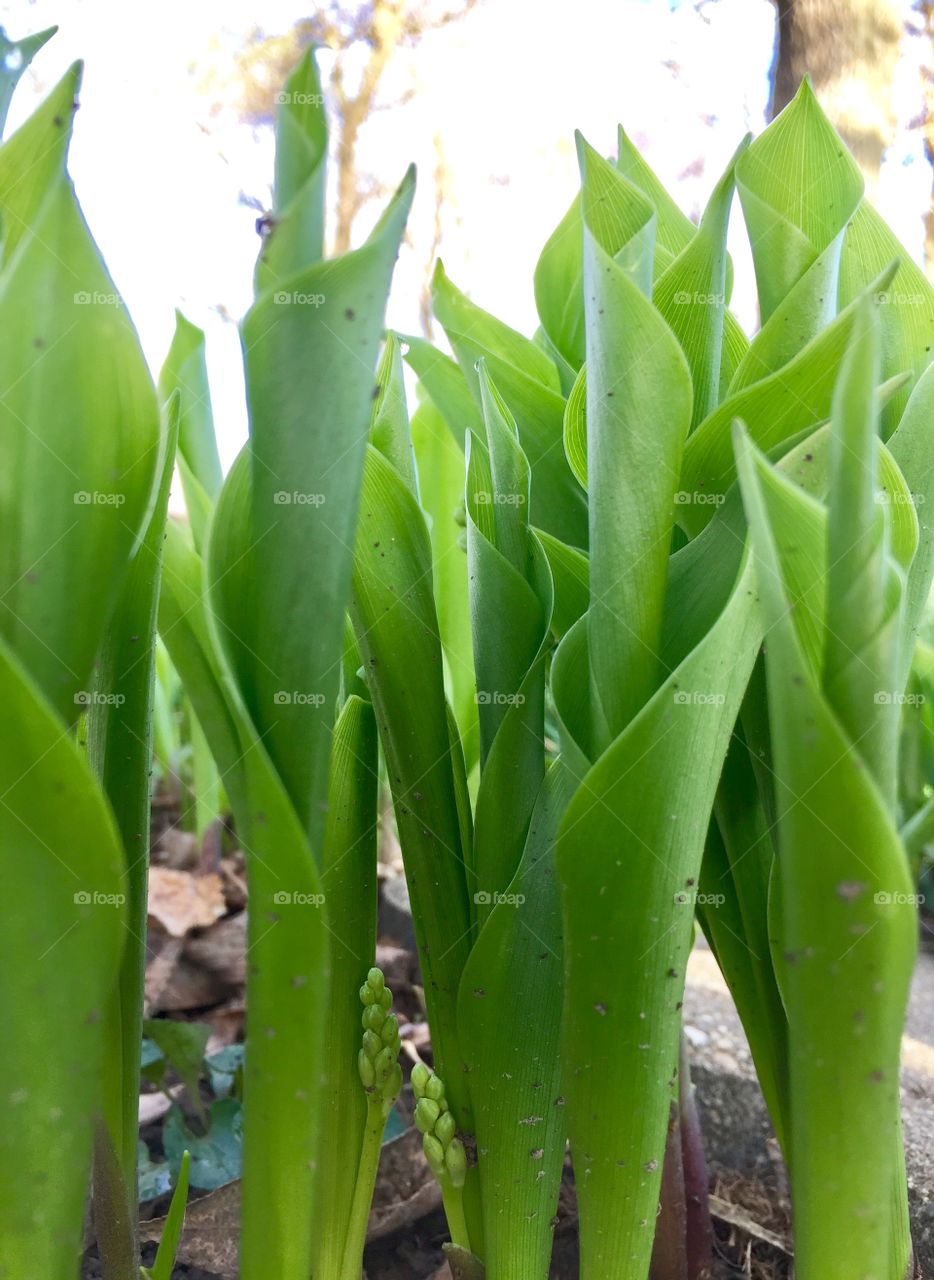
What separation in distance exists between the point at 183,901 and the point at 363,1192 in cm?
105

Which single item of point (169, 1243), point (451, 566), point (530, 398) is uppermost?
point (530, 398)

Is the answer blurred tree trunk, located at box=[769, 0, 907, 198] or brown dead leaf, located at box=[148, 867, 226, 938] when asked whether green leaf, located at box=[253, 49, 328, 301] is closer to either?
brown dead leaf, located at box=[148, 867, 226, 938]

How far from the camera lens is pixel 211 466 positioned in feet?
2.72

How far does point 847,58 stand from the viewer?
1.53 m

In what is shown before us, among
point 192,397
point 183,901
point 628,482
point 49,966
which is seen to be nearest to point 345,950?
point 49,966

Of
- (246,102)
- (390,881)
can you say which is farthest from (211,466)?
(246,102)

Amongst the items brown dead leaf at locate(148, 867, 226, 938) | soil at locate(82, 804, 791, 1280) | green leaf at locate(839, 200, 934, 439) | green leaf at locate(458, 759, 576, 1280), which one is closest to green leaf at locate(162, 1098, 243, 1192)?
soil at locate(82, 804, 791, 1280)

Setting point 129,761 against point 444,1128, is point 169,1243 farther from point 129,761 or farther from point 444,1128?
point 129,761

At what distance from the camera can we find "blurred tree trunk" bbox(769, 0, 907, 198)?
1.51 metres

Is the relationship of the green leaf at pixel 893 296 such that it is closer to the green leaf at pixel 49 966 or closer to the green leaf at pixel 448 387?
the green leaf at pixel 448 387

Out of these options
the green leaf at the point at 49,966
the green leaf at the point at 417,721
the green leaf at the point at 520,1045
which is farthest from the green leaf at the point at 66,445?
the green leaf at the point at 520,1045

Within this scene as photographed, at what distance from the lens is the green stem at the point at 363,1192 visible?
0.57 metres

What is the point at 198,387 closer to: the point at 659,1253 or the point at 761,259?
the point at 761,259

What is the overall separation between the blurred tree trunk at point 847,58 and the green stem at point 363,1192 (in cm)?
161
